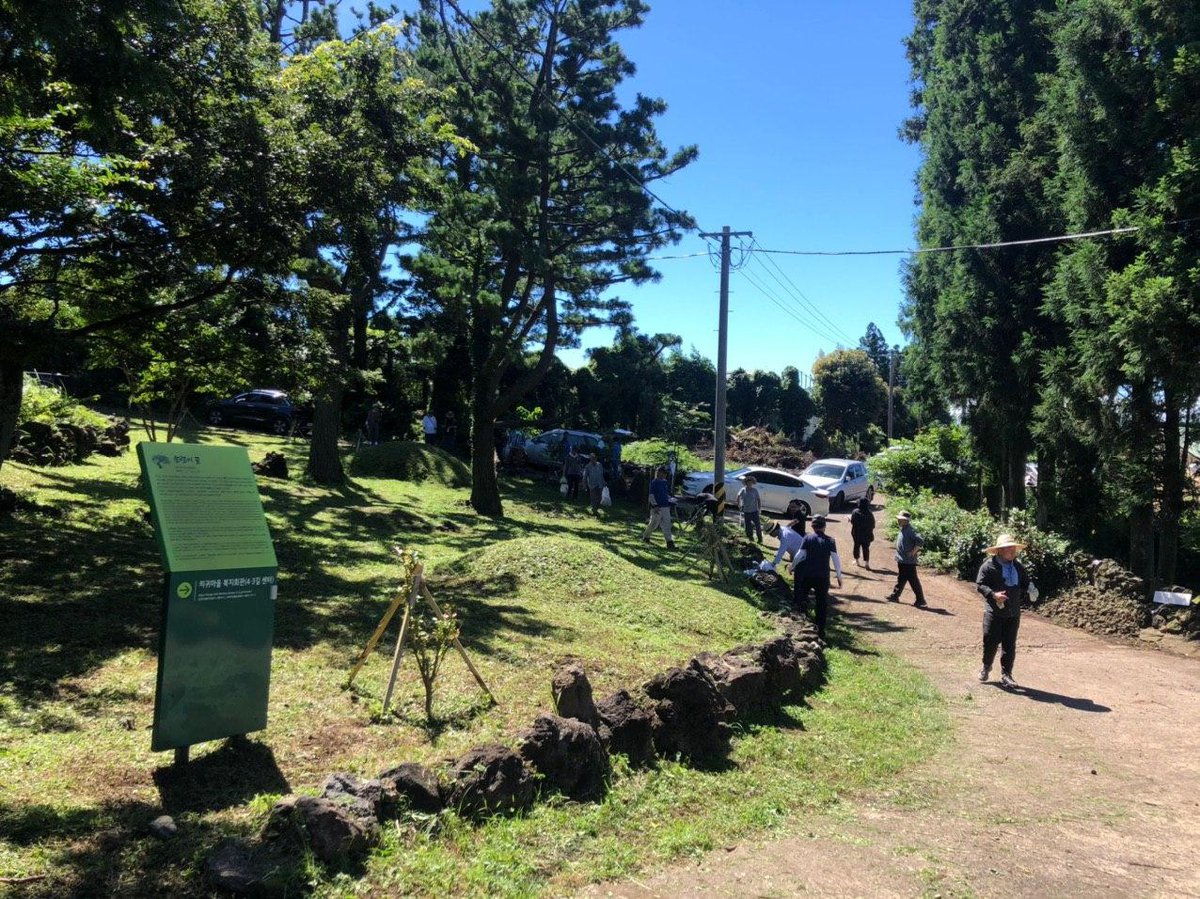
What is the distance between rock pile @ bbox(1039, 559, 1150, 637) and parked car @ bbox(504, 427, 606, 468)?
16.3 metres

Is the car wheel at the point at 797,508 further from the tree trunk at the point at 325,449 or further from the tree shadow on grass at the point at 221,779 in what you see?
the tree shadow on grass at the point at 221,779

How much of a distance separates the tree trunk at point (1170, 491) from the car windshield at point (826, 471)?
14.3 metres

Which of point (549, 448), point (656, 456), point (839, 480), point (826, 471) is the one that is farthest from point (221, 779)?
point (826, 471)

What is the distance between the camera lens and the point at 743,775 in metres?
6.26

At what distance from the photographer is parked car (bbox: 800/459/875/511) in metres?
28.9

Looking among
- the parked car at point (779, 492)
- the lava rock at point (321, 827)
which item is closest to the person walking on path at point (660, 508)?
the parked car at point (779, 492)

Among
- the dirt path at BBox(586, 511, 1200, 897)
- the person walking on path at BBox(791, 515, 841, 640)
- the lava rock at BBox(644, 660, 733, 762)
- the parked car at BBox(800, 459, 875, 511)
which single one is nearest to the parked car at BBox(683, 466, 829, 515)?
the parked car at BBox(800, 459, 875, 511)

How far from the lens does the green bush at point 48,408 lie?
14.6 m

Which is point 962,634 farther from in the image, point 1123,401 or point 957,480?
point 957,480

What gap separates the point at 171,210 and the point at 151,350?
3795 mm

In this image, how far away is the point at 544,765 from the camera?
5227mm

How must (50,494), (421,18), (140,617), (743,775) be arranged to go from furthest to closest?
(421,18)
(50,494)
(140,617)
(743,775)

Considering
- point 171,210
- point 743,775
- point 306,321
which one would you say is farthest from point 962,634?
point 171,210

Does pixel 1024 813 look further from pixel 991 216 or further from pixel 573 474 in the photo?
pixel 573 474
